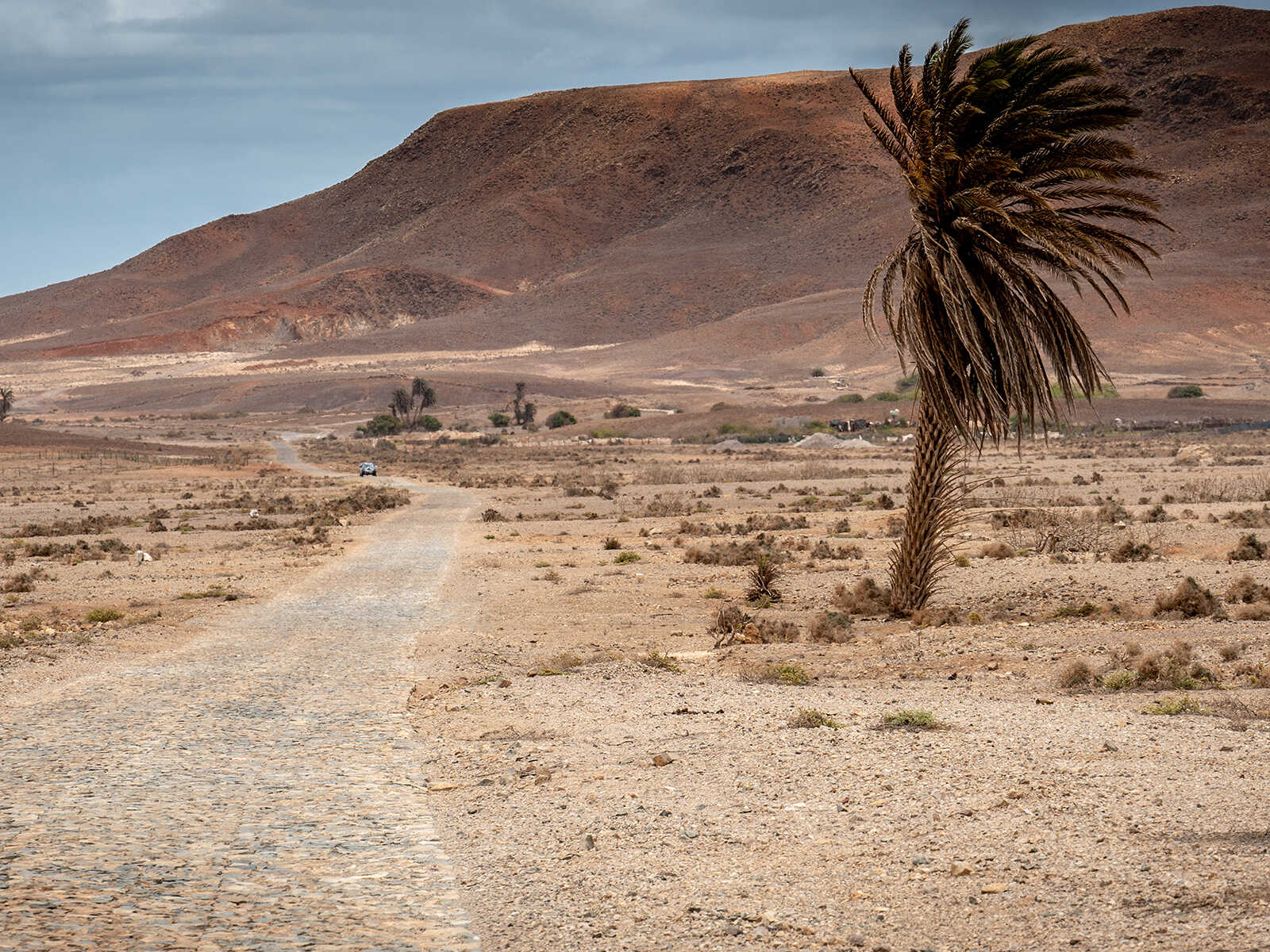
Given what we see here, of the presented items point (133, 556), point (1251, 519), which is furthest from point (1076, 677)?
point (133, 556)

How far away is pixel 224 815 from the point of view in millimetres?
7719

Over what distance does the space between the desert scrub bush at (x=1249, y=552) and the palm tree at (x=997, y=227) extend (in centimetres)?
582

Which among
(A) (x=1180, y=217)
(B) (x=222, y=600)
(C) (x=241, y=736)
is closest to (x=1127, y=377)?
(A) (x=1180, y=217)

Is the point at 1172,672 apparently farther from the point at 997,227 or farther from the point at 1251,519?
the point at 1251,519

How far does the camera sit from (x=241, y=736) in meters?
10.1

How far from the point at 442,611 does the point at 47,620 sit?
5.41 metres

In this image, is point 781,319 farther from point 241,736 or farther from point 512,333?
point 241,736

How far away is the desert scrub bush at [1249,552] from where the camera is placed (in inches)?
756

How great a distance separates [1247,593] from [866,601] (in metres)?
4.61

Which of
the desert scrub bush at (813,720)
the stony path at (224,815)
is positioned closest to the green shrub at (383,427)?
the stony path at (224,815)

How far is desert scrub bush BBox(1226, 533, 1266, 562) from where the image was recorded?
63.0ft

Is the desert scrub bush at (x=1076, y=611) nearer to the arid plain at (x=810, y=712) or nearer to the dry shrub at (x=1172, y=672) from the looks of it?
the arid plain at (x=810, y=712)

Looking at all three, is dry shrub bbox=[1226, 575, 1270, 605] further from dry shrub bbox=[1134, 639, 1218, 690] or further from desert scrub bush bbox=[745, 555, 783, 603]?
desert scrub bush bbox=[745, 555, 783, 603]

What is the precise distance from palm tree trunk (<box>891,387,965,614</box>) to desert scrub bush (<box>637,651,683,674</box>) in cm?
388
